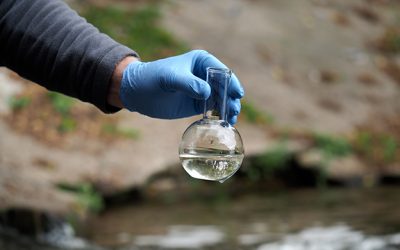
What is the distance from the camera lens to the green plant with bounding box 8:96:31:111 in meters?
8.12

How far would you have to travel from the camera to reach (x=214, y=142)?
7.07 ft

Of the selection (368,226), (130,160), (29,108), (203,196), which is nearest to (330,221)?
(368,226)

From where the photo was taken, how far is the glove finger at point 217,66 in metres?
2.28

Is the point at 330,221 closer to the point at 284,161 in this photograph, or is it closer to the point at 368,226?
the point at 368,226

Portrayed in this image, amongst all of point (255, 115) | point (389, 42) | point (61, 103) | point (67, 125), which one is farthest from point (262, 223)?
point (389, 42)

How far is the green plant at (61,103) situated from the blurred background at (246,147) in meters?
0.02

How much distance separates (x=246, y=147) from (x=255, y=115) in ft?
2.69

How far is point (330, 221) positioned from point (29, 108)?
344 cm

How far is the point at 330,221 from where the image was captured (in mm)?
6531

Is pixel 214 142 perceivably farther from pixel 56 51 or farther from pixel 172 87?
pixel 56 51

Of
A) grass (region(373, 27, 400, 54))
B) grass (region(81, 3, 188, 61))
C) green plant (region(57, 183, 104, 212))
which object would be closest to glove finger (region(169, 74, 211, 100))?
green plant (region(57, 183, 104, 212))

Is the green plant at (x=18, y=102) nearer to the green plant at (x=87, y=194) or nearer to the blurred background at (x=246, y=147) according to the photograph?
the blurred background at (x=246, y=147)

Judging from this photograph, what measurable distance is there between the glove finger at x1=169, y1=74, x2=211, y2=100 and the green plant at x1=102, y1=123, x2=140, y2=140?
5894 mm

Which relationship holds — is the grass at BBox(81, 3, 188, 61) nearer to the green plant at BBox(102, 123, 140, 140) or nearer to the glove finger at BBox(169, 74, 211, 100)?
the green plant at BBox(102, 123, 140, 140)
